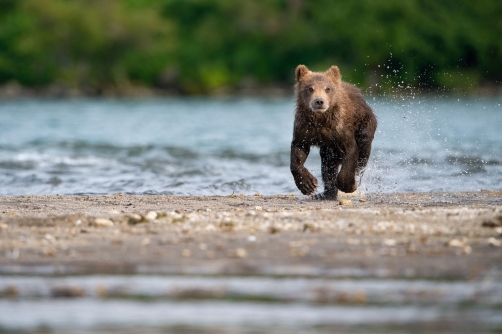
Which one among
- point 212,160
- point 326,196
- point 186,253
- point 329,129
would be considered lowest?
point 186,253

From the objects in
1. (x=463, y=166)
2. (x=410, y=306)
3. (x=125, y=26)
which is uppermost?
(x=125, y=26)

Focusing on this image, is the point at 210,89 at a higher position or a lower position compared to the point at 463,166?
higher

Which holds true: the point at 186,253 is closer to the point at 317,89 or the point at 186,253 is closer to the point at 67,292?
the point at 67,292

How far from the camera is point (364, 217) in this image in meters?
7.90

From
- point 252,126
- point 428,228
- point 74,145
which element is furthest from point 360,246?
point 252,126

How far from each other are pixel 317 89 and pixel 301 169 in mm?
877

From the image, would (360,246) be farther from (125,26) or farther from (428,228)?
(125,26)

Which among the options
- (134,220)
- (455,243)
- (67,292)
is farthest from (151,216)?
(455,243)

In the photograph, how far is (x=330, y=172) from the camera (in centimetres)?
1061

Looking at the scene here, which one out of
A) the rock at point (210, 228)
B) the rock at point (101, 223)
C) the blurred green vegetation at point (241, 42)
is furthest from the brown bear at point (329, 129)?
the blurred green vegetation at point (241, 42)

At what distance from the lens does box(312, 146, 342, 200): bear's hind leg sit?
1050 cm

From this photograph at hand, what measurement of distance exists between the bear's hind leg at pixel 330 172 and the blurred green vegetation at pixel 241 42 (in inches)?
2036

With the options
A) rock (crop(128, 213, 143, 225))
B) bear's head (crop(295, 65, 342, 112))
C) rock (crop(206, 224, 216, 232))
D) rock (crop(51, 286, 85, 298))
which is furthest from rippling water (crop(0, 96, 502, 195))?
rock (crop(51, 286, 85, 298))

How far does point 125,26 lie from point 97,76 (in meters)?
5.06
